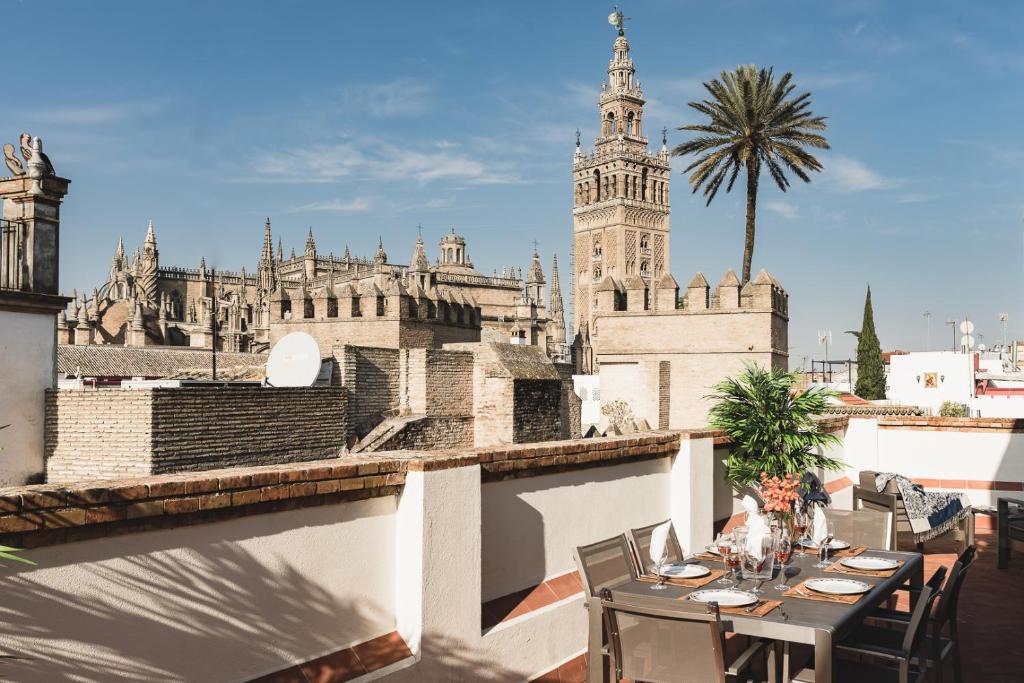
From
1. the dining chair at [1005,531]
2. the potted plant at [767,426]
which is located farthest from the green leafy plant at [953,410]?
the potted plant at [767,426]

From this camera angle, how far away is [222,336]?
5003cm

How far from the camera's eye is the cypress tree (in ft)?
Answer: 148

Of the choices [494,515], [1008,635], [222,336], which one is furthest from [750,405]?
[222,336]

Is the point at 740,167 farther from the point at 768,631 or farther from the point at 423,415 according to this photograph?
the point at 768,631

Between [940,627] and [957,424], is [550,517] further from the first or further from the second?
[957,424]

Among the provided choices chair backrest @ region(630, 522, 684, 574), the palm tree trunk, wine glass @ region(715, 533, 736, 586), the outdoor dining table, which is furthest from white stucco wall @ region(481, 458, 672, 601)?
the palm tree trunk

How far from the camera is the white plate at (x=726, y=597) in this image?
162 inches

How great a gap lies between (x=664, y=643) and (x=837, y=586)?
1.26 meters

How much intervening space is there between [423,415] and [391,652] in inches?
581

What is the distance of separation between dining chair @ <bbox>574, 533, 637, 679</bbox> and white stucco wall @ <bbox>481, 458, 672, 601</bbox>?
1.74 ft

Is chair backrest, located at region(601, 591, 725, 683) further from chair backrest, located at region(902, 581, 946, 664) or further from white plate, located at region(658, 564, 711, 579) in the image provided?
chair backrest, located at region(902, 581, 946, 664)

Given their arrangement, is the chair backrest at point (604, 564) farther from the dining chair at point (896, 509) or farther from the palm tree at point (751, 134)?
the palm tree at point (751, 134)

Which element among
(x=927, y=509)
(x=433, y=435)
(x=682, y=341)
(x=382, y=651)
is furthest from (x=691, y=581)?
(x=682, y=341)

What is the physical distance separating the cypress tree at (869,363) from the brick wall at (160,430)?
128ft
